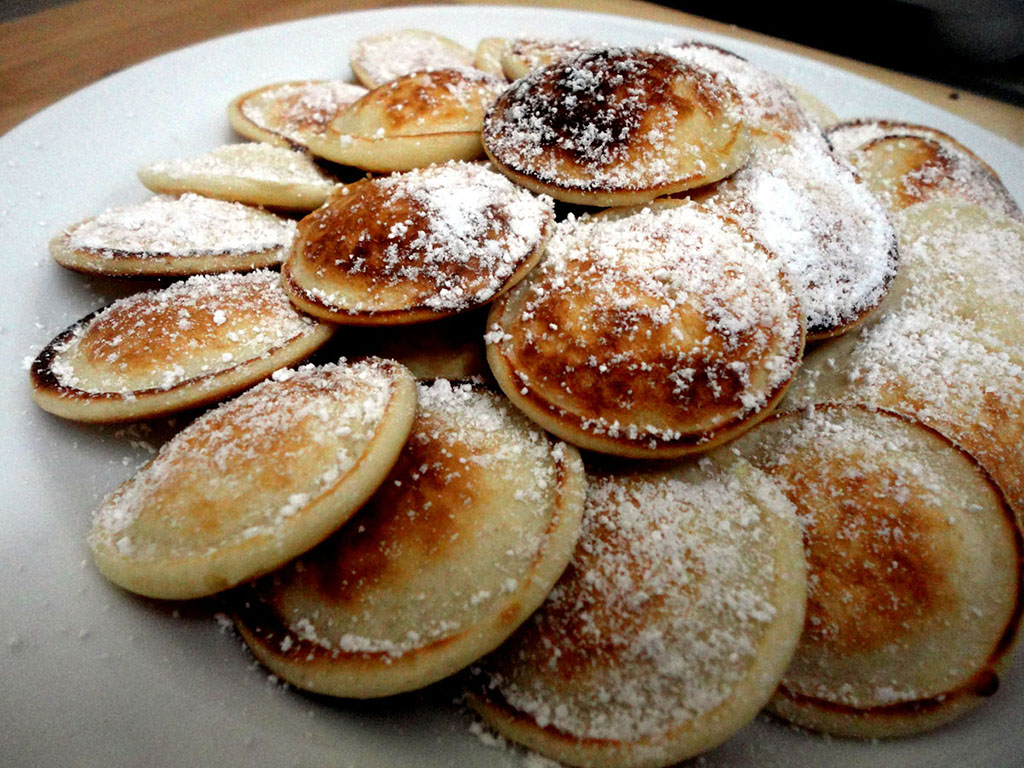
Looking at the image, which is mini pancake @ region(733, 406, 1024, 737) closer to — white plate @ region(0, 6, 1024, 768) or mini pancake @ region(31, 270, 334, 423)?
white plate @ region(0, 6, 1024, 768)

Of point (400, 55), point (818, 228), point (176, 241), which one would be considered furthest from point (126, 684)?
point (400, 55)

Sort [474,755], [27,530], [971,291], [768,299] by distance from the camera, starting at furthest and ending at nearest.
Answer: [971,291] → [768,299] → [27,530] → [474,755]

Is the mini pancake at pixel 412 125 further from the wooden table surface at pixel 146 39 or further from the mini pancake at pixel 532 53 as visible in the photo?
the wooden table surface at pixel 146 39

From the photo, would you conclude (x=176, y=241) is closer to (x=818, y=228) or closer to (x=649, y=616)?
(x=649, y=616)

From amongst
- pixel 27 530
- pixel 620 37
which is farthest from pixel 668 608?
pixel 620 37

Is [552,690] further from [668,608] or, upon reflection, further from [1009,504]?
[1009,504]

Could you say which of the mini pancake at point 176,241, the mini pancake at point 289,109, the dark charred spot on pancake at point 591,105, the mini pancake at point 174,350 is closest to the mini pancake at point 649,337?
the dark charred spot on pancake at point 591,105
